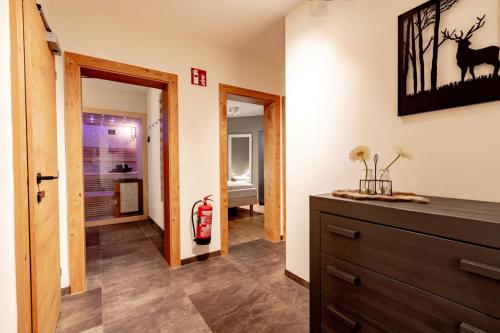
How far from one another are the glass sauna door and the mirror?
286 centimetres

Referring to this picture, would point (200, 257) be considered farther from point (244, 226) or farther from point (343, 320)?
point (343, 320)

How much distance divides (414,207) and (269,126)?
8.57 feet

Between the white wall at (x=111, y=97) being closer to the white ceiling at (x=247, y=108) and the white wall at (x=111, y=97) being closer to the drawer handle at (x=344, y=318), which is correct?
the white ceiling at (x=247, y=108)

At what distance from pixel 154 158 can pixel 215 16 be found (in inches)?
116

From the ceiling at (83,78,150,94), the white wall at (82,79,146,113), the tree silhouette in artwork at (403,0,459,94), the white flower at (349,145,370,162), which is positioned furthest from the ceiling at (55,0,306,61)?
the white wall at (82,79,146,113)

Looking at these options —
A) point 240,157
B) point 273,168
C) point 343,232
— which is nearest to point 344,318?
point 343,232

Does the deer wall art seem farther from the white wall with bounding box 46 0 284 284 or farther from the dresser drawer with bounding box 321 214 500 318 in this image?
the white wall with bounding box 46 0 284 284

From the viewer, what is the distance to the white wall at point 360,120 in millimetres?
1199

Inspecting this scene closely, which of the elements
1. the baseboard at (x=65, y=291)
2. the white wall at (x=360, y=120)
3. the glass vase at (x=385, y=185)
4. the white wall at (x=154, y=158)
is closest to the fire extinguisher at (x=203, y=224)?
the white wall at (x=360, y=120)

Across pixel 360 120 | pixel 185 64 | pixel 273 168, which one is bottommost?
pixel 273 168

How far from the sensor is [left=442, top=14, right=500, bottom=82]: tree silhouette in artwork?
1130 millimetres

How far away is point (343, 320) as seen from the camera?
126cm

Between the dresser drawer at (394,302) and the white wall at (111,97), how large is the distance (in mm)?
4753

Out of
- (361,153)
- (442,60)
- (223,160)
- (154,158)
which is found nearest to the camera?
(442,60)
